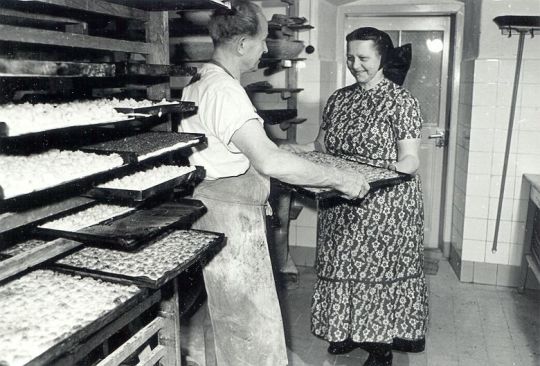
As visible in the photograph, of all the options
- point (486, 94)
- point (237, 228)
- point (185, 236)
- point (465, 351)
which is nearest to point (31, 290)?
point (185, 236)

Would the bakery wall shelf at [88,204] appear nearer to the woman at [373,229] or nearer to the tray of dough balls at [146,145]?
the tray of dough balls at [146,145]

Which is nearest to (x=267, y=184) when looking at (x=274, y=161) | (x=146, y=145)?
(x=274, y=161)

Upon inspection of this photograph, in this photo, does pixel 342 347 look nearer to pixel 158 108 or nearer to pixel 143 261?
pixel 143 261

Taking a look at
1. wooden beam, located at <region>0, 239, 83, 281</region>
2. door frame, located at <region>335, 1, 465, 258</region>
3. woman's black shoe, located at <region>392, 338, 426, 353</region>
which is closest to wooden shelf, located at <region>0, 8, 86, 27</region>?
wooden beam, located at <region>0, 239, 83, 281</region>

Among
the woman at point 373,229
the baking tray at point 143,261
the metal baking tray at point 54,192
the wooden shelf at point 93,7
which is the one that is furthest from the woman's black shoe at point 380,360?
the wooden shelf at point 93,7

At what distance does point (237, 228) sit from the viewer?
2.22m

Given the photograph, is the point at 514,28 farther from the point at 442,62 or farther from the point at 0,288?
the point at 0,288

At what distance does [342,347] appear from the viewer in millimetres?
3146

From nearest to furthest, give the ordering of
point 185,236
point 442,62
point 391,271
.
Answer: point 185,236
point 391,271
point 442,62

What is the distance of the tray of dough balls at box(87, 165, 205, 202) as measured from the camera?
5.54 ft

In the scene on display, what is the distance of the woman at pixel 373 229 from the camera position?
9.21 feet

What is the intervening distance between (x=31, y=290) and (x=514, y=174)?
3592 millimetres

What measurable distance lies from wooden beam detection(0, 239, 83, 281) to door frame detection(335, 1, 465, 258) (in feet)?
11.8

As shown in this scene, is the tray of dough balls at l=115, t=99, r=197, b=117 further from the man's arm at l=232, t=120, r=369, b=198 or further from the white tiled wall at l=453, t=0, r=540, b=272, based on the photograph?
the white tiled wall at l=453, t=0, r=540, b=272
